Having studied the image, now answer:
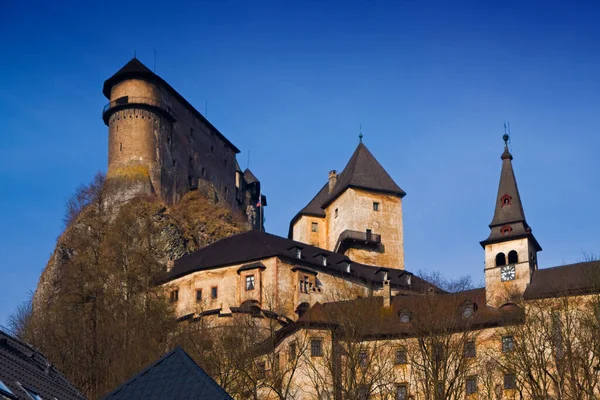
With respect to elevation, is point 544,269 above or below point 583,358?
above

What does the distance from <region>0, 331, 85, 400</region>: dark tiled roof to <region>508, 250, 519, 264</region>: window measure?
127 feet

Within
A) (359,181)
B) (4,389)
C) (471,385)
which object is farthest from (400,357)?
(4,389)

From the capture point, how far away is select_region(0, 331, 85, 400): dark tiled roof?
20.8m

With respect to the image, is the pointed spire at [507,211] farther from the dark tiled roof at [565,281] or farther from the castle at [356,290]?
the dark tiled roof at [565,281]

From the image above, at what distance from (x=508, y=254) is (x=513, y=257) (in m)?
0.38

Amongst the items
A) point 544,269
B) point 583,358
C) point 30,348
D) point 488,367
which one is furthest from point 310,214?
point 30,348

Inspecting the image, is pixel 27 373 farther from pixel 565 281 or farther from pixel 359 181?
pixel 359 181

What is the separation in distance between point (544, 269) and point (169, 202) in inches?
1602

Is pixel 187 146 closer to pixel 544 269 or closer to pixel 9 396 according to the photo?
pixel 544 269

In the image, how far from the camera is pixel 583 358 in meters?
44.9

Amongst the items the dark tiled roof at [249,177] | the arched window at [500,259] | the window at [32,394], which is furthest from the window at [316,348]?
the dark tiled roof at [249,177]

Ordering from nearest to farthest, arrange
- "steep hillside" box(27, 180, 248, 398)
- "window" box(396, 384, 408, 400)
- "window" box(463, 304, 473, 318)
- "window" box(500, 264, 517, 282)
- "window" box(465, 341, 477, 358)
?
"window" box(465, 341, 477, 358)
"window" box(396, 384, 408, 400)
"window" box(463, 304, 473, 318)
"steep hillside" box(27, 180, 248, 398)
"window" box(500, 264, 517, 282)

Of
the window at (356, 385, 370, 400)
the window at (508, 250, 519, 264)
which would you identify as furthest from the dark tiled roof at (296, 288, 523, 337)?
the window at (356, 385, 370, 400)

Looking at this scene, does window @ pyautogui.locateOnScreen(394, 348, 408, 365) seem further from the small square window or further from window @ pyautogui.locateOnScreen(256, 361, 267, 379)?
window @ pyautogui.locateOnScreen(256, 361, 267, 379)
